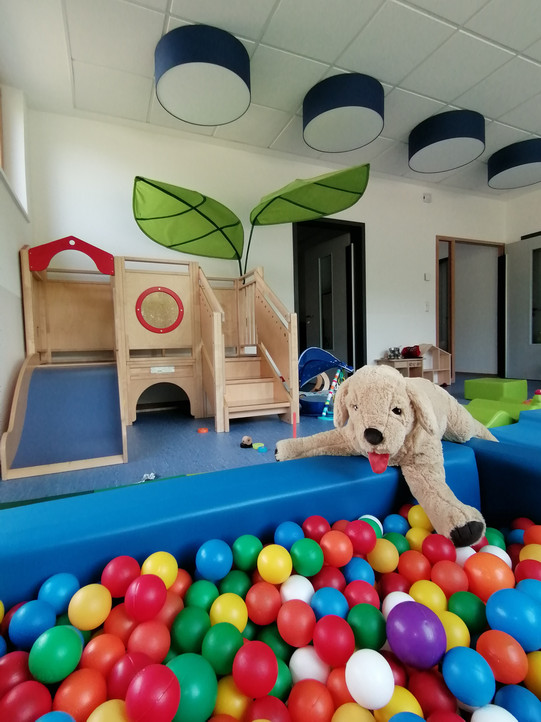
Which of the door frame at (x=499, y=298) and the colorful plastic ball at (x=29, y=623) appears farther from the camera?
the door frame at (x=499, y=298)

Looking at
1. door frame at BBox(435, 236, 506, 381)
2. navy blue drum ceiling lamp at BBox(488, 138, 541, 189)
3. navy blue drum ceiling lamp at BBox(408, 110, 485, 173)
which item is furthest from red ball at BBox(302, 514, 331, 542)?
door frame at BBox(435, 236, 506, 381)

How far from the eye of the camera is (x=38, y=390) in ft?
6.10

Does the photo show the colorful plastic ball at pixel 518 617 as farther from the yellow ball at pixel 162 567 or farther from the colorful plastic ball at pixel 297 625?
the yellow ball at pixel 162 567

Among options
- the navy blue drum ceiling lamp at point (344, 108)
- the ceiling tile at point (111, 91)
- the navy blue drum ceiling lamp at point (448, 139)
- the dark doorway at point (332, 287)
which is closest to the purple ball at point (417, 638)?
the navy blue drum ceiling lamp at point (344, 108)

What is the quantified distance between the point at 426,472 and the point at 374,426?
0.18 meters

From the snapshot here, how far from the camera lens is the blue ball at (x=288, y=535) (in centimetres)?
70

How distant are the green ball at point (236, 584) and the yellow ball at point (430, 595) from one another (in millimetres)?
304

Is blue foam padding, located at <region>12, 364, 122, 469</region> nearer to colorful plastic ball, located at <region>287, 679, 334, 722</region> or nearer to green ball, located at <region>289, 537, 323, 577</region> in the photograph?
green ball, located at <region>289, 537, 323, 577</region>

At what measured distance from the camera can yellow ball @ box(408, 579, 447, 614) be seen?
614mm

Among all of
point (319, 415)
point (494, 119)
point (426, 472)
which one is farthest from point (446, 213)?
point (426, 472)

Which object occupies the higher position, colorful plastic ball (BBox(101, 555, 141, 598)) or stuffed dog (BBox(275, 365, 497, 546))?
stuffed dog (BBox(275, 365, 497, 546))

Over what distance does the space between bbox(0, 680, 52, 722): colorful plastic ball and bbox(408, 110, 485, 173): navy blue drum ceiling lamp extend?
376 cm

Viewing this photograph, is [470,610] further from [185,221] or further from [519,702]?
[185,221]

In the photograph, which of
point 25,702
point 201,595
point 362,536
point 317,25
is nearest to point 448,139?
point 317,25
